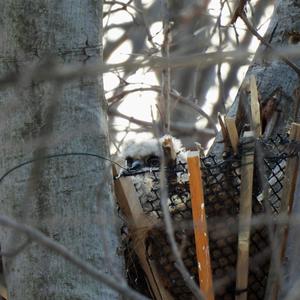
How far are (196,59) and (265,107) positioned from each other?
2.29 m

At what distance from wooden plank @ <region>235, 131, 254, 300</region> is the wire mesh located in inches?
1.5

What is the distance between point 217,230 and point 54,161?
655 mm

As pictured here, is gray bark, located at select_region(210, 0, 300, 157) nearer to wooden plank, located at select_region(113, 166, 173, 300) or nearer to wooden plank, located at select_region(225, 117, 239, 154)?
wooden plank, located at select_region(225, 117, 239, 154)

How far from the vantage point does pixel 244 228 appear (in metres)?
3.35

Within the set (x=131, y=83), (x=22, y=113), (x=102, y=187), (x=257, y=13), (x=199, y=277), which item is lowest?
(x=199, y=277)

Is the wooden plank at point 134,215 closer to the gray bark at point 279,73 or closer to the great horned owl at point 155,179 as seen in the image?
the great horned owl at point 155,179

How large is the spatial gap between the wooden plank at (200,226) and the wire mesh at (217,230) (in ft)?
0.57

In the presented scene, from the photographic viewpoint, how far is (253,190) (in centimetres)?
354

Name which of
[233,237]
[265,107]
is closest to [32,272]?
[233,237]

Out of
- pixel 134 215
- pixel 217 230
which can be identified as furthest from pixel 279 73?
pixel 134 215

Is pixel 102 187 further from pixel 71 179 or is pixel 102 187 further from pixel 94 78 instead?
pixel 94 78

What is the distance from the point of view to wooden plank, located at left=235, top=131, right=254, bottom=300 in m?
3.35

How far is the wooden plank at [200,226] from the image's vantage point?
3.22 m

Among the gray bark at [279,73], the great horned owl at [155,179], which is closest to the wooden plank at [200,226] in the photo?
the great horned owl at [155,179]
